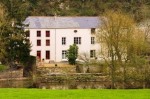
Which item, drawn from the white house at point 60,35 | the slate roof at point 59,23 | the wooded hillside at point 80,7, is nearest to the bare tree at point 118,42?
the white house at point 60,35

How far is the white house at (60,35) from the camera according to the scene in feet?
239

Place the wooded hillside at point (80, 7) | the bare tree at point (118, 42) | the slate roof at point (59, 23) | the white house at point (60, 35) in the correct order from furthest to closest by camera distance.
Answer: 1. the wooded hillside at point (80, 7)
2. the slate roof at point (59, 23)
3. the white house at point (60, 35)
4. the bare tree at point (118, 42)

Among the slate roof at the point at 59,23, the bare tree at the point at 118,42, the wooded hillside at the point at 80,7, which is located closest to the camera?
the bare tree at the point at 118,42

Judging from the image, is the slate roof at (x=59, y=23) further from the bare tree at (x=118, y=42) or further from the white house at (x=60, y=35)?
the bare tree at (x=118, y=42)

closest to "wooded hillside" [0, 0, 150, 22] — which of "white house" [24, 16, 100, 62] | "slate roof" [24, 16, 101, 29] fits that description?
"slate roof" [24, 16, 101, 29]

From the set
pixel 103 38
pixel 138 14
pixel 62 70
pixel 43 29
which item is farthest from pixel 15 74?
pixel 138 14

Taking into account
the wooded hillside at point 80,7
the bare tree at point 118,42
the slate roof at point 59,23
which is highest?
the wooded hillside at point 80,7

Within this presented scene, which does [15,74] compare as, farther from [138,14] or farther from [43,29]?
[138,14]

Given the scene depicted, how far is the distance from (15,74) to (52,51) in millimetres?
17531

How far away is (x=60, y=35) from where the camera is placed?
239 ft

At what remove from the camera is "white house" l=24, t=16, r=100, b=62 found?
239ft

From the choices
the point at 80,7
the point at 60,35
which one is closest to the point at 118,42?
the point at 60,35

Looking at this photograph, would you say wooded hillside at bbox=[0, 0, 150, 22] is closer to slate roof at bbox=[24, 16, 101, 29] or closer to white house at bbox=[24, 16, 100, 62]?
slate roof at bbox=[24, 16, 101, 29]

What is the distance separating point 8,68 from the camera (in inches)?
2344
